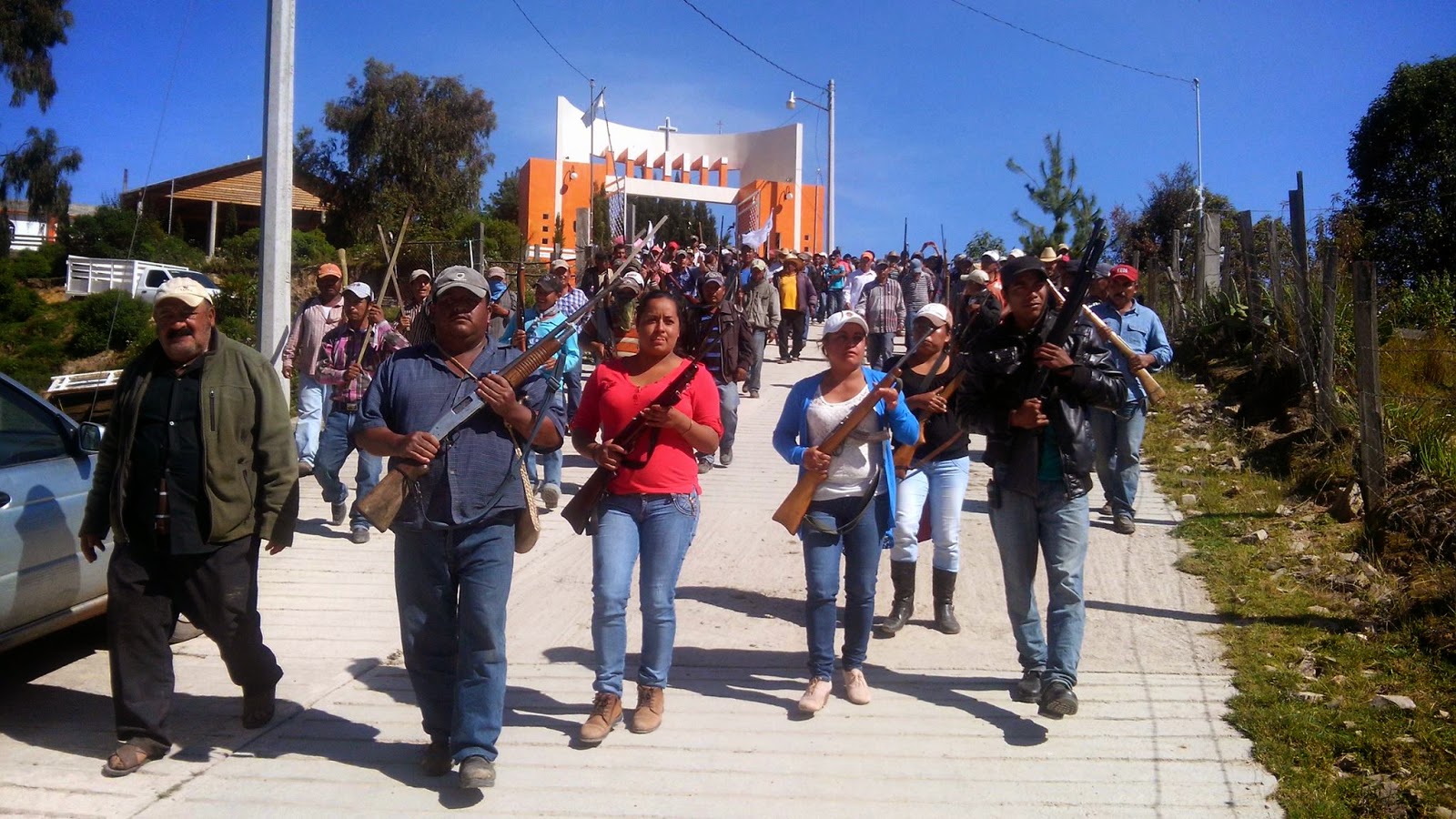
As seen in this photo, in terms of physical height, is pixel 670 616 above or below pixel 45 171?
below

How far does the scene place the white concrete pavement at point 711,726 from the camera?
14.1 ft

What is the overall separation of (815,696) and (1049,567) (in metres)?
1.15

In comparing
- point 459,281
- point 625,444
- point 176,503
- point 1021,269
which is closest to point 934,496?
point 1021,269

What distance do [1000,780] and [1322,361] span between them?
6.02 m

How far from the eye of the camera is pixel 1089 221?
995 inches

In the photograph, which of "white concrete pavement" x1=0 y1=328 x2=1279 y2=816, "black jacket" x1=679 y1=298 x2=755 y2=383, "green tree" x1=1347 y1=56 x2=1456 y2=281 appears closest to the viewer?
"white concrete pavement" x1=0 y1=328 x2=1279 y2=816

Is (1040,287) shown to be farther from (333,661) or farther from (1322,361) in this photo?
(1322,361)

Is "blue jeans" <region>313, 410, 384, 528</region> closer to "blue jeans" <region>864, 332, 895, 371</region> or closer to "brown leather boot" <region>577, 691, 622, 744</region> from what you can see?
"brown leather boot" <region>577, 691, 622, 744</region>

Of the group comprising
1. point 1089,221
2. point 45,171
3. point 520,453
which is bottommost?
point 520,453

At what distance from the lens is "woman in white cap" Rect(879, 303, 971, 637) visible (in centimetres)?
629

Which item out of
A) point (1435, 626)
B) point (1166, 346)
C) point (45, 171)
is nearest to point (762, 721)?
point (1435, 626)

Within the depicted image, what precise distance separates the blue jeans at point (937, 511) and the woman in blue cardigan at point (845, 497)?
975 millimetres

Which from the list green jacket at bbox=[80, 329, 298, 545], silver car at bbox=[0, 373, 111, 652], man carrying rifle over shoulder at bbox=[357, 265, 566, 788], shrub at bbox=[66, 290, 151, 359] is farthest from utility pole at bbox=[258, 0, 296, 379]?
shrub at bbox=[66, 290, 151, 359]

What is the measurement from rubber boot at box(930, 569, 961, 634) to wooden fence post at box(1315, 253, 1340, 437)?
13.9 ft
